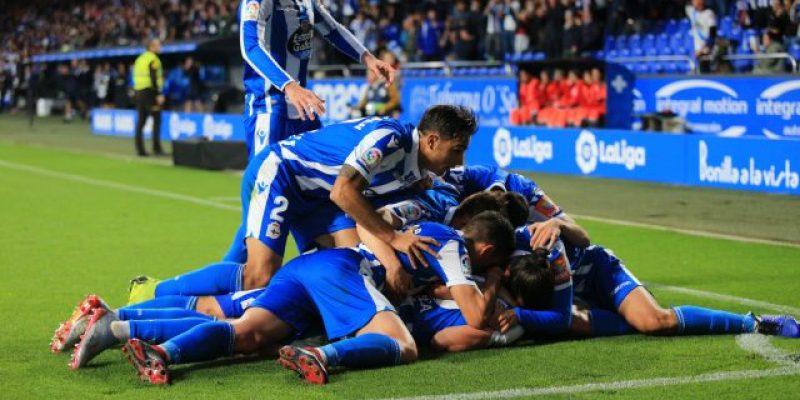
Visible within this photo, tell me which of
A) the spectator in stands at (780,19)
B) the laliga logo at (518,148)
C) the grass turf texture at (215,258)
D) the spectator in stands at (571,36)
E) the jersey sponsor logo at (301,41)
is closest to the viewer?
the grass turf texture at (215,258)

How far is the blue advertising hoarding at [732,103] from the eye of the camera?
18469 mm

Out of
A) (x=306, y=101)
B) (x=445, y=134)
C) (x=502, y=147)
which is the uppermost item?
(x=306, y=101)

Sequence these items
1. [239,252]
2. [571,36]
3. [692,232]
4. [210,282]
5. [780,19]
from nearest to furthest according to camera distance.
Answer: [210,282], [239,252], [692,232], [780,19], [571,36]

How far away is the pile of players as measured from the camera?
6043mm

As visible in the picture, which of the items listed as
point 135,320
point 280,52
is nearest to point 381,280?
point 135,320

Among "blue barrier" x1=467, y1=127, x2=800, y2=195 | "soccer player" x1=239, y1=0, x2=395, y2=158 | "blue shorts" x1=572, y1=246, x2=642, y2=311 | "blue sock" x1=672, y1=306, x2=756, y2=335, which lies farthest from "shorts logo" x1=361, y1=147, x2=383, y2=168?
"blue barrier" x1=467, y1=127, x2=800, y2=195

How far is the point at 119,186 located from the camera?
17.2m

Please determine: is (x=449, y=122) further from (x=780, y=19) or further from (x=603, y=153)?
(x=780, y=19)

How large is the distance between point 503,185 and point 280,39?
6.29 feet

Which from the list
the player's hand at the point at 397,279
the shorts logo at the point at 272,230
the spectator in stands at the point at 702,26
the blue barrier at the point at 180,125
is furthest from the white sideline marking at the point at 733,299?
the blue barrier at the point at 180,125

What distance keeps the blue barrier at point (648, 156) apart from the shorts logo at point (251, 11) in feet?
27.4

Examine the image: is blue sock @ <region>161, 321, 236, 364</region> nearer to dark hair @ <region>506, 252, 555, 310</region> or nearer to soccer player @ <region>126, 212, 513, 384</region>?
soccer player @ <region>126, 212, 513, 384</region>

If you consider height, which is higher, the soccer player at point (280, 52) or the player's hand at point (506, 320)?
the soccer player at point (280, 52)

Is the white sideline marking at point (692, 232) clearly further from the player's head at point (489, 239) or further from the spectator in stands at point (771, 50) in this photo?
the spectator in stands at point (771, 50)
